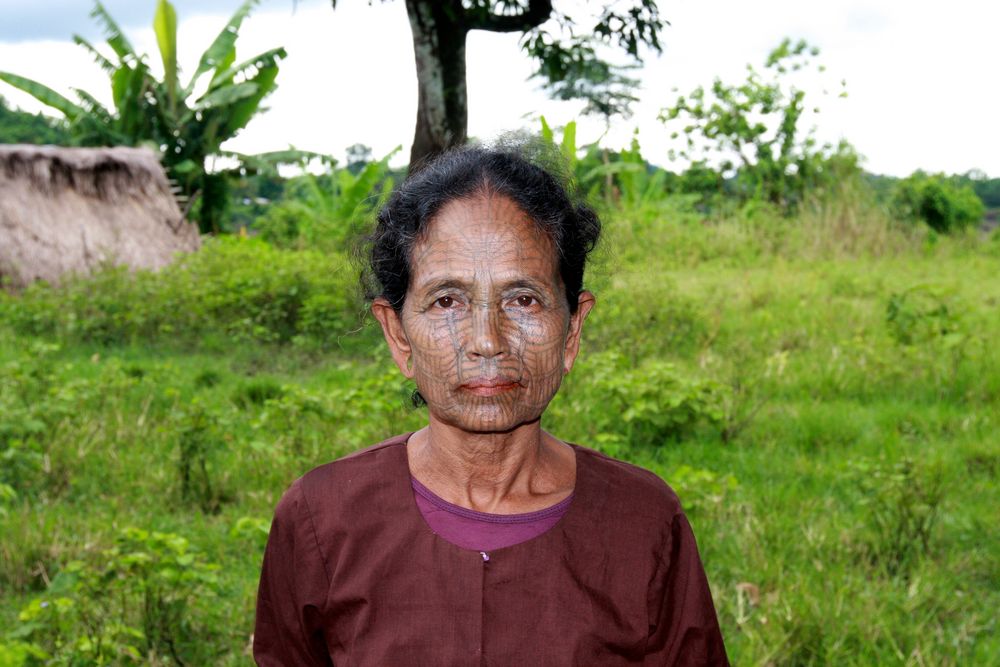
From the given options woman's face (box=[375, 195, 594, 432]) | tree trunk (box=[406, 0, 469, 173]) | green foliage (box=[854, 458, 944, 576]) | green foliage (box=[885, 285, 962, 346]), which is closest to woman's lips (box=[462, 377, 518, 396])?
woman's face (box=[375, 195, 594, 432])

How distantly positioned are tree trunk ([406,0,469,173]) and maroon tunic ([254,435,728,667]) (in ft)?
21.1

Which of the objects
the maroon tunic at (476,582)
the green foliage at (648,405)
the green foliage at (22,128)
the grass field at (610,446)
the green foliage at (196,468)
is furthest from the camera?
the green foliage at (22,128)

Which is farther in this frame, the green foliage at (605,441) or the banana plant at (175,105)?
the banana plant at (175,105)

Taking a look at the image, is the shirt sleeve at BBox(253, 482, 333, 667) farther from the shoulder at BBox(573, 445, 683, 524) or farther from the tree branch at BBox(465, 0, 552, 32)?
the tree branch at BBox(465, 0, 552, 32)

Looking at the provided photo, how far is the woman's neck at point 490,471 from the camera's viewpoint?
1.73 meters

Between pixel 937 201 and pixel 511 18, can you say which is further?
pixel 937 201

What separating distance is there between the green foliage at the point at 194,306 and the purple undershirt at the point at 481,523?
5920 mm

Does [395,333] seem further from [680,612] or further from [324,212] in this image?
[324,212]

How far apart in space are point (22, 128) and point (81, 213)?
18.9 metres

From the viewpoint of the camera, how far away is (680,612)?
1.72 m

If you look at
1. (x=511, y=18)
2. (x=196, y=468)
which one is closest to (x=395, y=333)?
(x=196, y=468)

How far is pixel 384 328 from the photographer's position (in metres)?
1.90

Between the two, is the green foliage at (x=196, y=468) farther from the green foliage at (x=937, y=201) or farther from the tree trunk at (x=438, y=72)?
the green foliage at (x=937, y=201)

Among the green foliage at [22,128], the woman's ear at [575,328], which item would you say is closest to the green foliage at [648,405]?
the woman's ear at [575,328]
